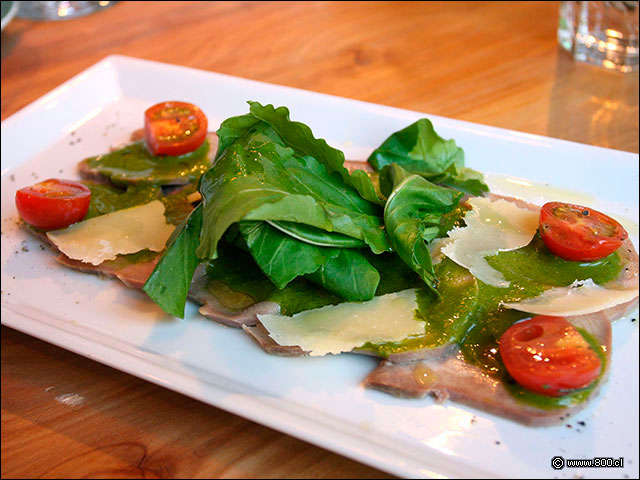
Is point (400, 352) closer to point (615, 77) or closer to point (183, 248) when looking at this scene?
point (183, 248)

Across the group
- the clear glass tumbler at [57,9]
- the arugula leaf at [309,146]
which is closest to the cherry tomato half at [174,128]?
the arugula leaf at [309,146]

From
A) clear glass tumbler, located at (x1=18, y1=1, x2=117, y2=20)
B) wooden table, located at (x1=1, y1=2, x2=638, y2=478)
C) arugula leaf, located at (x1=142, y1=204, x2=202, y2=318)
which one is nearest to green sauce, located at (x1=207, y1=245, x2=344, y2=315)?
arugula leaf, located at (x1=142, y1=204, x2=202, y2=318)

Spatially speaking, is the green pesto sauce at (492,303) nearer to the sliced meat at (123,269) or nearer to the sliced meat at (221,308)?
the sliced meat at (221,308)

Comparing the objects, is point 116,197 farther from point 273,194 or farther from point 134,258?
point 273,194

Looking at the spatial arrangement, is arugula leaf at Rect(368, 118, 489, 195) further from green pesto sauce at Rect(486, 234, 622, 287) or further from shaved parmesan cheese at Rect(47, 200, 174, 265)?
shaved parmesan cheese at Rect(47, 200, 174, 265)

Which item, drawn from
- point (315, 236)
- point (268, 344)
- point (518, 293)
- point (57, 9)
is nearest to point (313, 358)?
point (268, 344)

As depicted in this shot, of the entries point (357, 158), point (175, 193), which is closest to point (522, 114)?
point (357, 158)

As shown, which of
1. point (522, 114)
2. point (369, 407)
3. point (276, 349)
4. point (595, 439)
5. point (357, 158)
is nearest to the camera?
point (595, 439)
